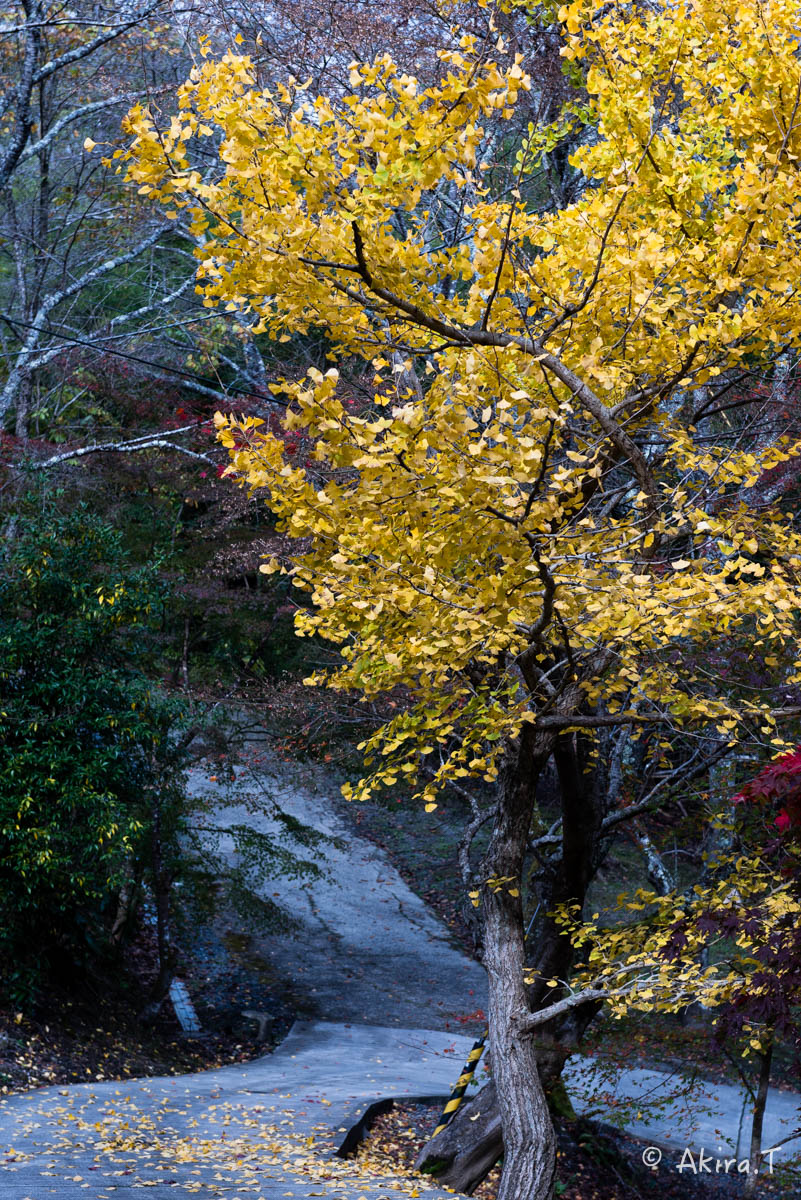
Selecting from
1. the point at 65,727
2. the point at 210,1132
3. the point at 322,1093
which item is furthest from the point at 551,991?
the point at 65,727

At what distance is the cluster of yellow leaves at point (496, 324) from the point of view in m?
3.54

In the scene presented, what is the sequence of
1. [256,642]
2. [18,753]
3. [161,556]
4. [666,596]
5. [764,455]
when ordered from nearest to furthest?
[666,596], [764,455], [18,753], [161,556], [256,642]

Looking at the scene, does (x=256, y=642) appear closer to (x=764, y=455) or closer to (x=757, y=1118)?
(x=757, y=1118)

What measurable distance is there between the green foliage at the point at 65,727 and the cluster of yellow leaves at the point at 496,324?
3.92 m

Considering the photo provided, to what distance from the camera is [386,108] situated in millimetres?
3568

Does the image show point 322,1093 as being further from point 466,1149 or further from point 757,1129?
point 757,1129

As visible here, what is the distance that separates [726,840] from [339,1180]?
4.11 m

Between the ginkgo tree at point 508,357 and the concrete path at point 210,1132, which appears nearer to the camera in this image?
the ginkgo tree at point 508,357

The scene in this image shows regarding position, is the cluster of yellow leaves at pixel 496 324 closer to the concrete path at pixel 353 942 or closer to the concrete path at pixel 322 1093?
the concrete path at pixel 322 1093

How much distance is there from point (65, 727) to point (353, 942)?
7.08 m

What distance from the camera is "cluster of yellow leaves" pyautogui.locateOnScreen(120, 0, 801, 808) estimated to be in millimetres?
3545

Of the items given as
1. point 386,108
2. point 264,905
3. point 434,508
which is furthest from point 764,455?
point 264,905

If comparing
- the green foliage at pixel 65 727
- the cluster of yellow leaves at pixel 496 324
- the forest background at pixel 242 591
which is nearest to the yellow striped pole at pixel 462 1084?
the forest background at pixel 242 591

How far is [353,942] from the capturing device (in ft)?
46.3
